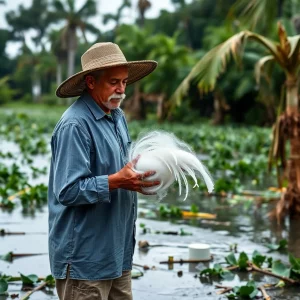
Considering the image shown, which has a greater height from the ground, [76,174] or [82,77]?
[82,77]

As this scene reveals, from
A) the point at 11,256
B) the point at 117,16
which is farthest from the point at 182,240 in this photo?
the point at 117,16

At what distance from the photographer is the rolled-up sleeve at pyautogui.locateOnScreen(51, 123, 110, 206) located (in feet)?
10.4

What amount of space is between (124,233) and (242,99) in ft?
102

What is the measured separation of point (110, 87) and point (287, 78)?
4922 millimetres

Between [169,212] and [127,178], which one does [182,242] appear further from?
[127,178]

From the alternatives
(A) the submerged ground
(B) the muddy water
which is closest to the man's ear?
(A) the submerged ground

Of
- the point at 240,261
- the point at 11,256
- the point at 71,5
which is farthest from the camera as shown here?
the point at 71,5

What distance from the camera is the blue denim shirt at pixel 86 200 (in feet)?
10.5

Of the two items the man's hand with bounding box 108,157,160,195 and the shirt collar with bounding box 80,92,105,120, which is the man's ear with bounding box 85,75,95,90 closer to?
the shirt collar with bounding box 80,92,105,120

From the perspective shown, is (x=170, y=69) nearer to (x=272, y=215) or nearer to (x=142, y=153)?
(x=272, y=215)

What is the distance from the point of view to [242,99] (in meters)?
33.9

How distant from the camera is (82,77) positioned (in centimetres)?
346

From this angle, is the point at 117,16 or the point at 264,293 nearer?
the point at 264,293

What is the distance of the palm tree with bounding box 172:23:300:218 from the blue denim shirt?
4.48 meters
